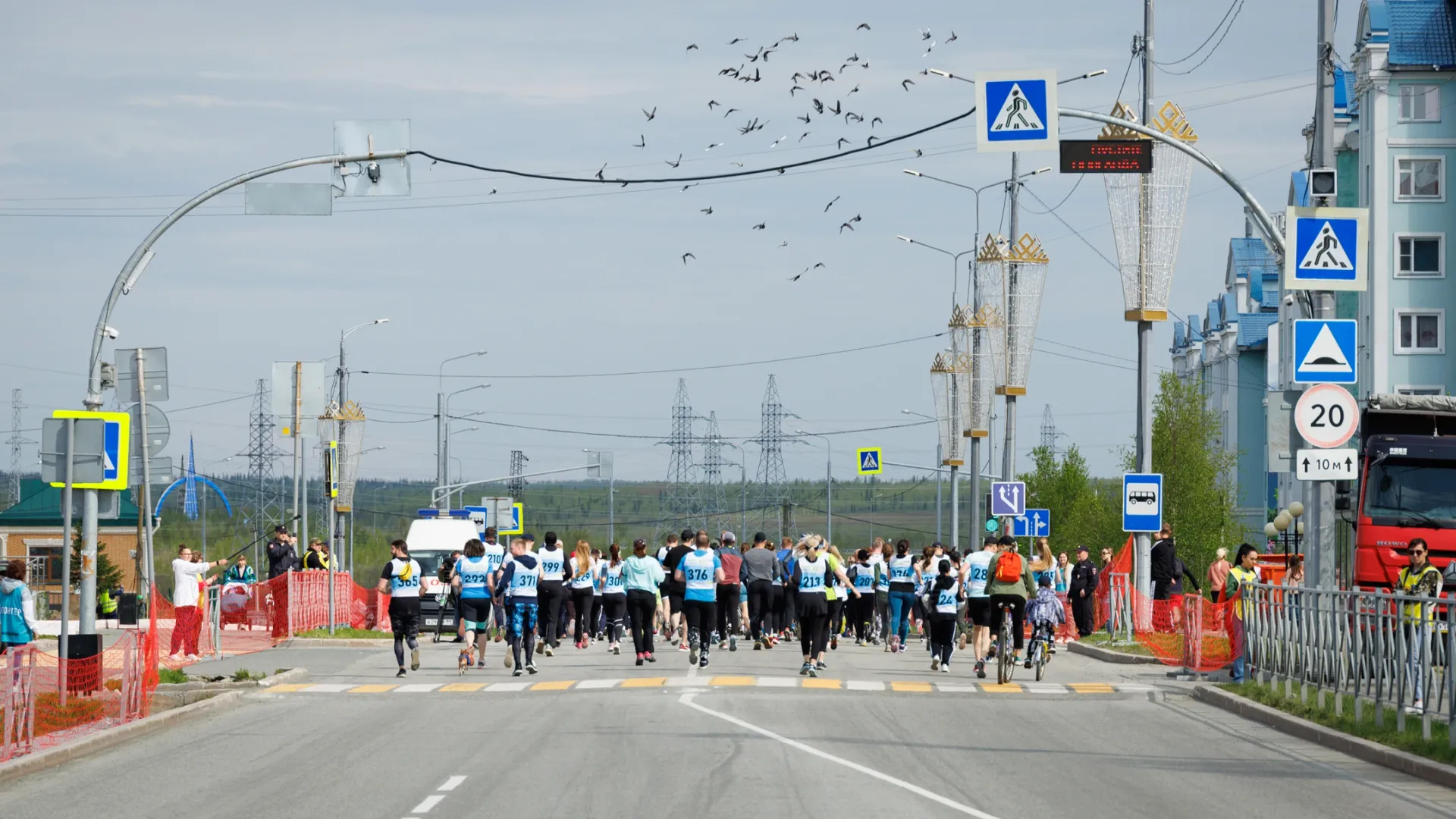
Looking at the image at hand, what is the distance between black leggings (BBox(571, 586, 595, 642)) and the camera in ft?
101

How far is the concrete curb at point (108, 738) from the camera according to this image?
13609mm

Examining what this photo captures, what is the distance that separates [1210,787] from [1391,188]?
1936 inches

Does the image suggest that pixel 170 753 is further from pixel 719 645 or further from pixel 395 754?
pixel 719 645

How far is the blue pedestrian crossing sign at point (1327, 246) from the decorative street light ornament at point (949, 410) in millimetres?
30407

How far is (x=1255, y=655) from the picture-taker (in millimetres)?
20000

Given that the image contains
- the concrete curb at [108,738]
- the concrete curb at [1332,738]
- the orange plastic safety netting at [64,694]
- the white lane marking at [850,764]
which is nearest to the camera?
the white lane marking at [850,764]

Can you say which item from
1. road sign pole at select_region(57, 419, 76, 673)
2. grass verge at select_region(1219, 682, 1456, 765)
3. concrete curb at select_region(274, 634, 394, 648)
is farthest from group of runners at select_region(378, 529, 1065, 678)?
road sign pole at select_region(57, 419, 76, 673)

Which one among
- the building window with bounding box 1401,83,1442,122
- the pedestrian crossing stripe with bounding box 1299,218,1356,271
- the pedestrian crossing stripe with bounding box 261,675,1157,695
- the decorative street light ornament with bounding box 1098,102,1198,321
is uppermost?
the building window with bounding box 1401,83,1442,122

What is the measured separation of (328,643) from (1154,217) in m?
15.6

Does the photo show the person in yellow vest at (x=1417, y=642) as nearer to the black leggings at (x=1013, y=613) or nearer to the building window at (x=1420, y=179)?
the black leggings at (x=1013, y=613)

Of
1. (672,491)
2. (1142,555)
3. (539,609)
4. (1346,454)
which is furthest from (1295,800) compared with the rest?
(672,491)

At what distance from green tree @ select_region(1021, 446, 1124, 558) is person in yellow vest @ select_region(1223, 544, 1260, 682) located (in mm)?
58981

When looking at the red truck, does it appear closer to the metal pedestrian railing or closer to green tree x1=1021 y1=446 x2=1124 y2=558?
the metal pedestrian railing


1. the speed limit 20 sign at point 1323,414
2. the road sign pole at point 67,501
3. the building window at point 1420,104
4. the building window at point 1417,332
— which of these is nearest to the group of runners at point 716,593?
the speed limit 20 sign at point 1323,414
